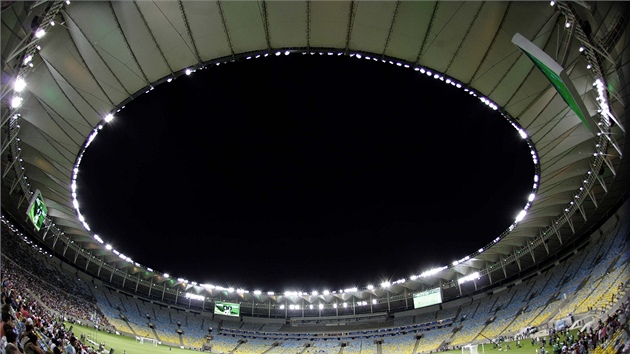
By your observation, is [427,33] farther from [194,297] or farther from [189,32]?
[194,297]

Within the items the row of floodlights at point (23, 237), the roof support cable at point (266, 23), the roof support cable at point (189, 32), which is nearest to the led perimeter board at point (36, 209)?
the roof support cable at point (189, 32)

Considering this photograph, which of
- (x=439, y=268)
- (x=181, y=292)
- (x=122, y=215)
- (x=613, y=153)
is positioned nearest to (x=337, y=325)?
(x=439, y=268)

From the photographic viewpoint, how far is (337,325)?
57406mm

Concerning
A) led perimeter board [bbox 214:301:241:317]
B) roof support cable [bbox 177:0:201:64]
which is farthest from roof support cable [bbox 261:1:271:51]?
led perimeter board [bbox 214:301:241:317]

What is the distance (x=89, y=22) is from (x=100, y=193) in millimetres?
17532

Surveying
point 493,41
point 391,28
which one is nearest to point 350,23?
point 391,28

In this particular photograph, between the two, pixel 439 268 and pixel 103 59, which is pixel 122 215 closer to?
pixel 103 59

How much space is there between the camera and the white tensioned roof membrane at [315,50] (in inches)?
780

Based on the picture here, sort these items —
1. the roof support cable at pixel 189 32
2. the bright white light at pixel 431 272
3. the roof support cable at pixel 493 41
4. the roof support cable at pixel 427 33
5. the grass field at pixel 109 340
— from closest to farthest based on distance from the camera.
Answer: the roof support cable at pixel 493 41, the roof support cable at pixel 189 32, the roof support cable at pixel 427 33, the grass field at pixel 109 340, the bright white light at pixel 431 272

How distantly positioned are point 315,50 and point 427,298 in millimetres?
38109

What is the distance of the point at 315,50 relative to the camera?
2412cm

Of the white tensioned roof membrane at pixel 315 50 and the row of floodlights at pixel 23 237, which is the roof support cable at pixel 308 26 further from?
the row of floodlights at pixel 23 237

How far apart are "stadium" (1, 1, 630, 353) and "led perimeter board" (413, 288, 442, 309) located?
13.4ft

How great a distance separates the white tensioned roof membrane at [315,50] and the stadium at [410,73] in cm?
8
